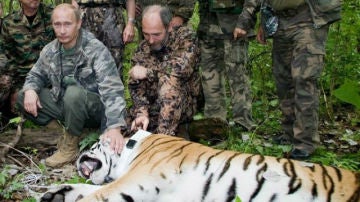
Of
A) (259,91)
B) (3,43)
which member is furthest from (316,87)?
(3,43)

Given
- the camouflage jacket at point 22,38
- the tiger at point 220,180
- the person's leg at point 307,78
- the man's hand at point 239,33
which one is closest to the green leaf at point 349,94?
the person's leg at point 307,78

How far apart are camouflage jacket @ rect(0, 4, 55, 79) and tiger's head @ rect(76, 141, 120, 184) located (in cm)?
185

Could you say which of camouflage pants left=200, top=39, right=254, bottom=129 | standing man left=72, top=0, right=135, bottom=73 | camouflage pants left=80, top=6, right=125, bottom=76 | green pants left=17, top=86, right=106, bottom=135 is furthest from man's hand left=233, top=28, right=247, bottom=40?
green pants left=17, top=86, right=106, bottom=135

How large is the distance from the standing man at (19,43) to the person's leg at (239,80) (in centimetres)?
192

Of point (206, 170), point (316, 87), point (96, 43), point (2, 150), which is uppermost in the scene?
point (96, 43)

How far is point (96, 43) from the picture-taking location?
180 inches

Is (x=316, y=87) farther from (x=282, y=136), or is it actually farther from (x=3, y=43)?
(x=3, y=43)

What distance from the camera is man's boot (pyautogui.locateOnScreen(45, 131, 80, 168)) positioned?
174 inches

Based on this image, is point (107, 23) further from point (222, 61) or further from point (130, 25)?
point (222, 61)

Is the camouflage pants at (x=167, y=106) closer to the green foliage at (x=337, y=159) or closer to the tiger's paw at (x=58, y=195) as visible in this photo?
the tiger's paw at (x=58, y=195)

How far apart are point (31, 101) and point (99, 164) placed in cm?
98

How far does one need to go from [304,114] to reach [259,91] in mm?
2395

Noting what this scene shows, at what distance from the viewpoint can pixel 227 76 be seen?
18.0ft

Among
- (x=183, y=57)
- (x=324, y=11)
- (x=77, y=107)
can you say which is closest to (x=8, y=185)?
(x=77, y=107)
